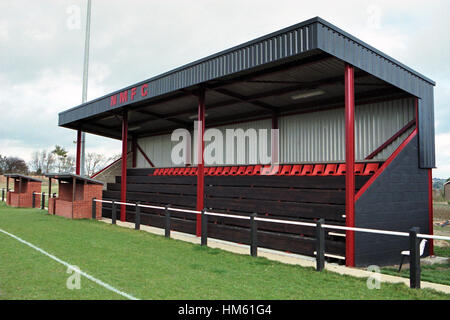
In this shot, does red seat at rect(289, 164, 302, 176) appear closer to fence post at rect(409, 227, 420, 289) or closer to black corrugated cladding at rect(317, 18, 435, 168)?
black corrugated cladding at rect(317, 18, 435, 168)

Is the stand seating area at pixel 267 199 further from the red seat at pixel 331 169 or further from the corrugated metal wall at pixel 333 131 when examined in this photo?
the corrugated metal wall at pixel 333 131

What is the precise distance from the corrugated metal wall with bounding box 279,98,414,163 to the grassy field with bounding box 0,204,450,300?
6076 mm

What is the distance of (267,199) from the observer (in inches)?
391

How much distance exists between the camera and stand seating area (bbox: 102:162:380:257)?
8281 millimetres

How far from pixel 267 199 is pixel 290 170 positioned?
1.10 meters

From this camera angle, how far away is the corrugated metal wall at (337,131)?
10.7m

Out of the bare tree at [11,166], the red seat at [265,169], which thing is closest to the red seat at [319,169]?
the red seat at [265,169]

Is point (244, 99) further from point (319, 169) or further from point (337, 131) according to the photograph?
point (319, 169)

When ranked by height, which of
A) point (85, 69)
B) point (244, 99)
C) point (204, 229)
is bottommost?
point (204, 229)

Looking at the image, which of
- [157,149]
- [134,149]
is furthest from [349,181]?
[134,149]

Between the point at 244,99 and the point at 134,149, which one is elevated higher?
the point at 244,99
